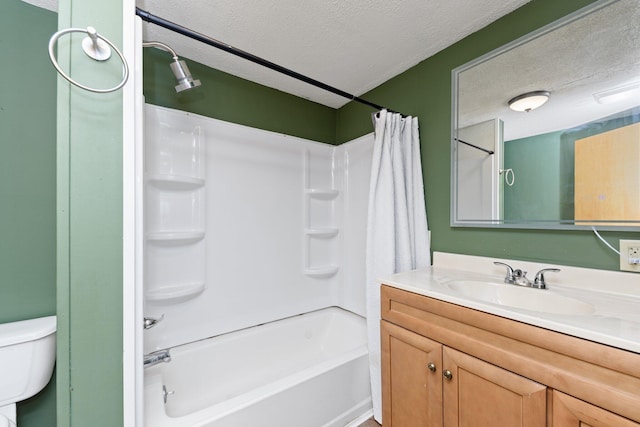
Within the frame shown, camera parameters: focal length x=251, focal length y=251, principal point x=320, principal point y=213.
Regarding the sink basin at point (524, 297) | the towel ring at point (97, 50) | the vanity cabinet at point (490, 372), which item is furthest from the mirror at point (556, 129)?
the towel ring at point (97, 50)

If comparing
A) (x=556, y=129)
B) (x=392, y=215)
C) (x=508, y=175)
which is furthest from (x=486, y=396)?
(x=556, y=129)

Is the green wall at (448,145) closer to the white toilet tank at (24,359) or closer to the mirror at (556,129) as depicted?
the mirror at (556,129)

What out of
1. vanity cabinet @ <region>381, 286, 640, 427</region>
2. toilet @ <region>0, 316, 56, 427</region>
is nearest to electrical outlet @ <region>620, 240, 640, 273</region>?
vanity cabinet @ <region>381, 286, 640, 427</region>

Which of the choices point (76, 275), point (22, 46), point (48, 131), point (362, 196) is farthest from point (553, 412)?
point (22, 46)

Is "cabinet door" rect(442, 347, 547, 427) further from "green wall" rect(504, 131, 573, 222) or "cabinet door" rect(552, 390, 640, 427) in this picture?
"green wall" rect(504, 131, 573, 222)

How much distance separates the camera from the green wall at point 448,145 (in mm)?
1114

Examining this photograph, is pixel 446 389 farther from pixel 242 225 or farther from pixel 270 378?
pixel 242 225

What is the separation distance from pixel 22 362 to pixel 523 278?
2229 mm

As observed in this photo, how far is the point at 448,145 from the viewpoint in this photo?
1.57 m

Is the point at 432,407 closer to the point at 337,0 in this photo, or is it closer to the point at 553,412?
the point at 553,412

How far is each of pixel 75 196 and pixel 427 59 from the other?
2.00 m

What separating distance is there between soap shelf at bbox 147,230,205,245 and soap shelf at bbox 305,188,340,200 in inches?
36.7

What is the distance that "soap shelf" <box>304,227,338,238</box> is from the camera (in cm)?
222

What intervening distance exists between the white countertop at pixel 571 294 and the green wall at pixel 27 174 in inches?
69.4
